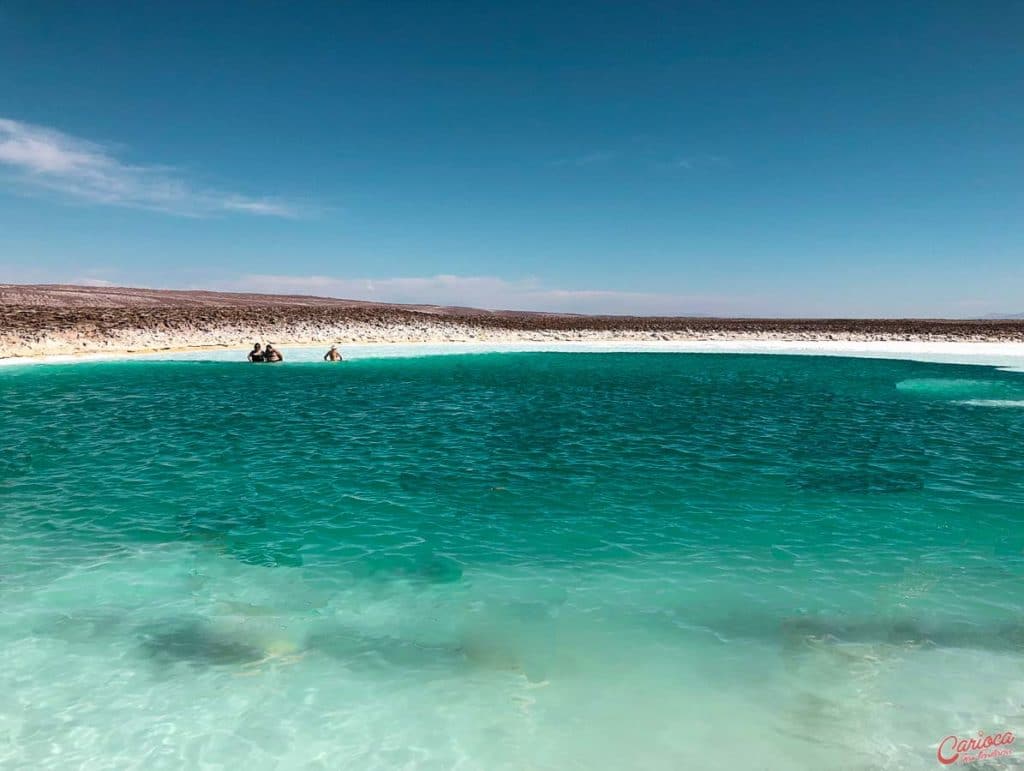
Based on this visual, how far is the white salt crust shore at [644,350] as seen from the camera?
45750 mm

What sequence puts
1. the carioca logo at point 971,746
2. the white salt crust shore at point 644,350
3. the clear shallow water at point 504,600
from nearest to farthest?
the carioca logo at point 971,746 → the clear shallow water at point 504,600 → the white salt crust shore at point 644,350

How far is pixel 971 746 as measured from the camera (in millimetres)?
5773

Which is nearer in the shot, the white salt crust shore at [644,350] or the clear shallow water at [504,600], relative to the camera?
the clear shallow water at [504,600]

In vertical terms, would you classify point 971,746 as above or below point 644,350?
below

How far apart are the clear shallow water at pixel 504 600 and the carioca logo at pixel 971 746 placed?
181 millimetres

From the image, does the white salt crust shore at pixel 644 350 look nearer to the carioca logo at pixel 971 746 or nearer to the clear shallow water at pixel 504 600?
the clear shallow water at pixel 504 600

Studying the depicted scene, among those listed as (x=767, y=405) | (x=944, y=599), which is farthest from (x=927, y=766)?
(x=767, y=405)

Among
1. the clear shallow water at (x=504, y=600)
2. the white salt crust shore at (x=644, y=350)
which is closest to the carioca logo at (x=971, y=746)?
the clear shallow water at (x=504, y=600)

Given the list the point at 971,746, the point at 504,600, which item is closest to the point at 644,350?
the point at 504,600

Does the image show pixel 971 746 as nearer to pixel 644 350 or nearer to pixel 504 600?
pixel 504 600

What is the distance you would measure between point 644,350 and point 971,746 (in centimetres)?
5726

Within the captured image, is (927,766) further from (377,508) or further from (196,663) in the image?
(377,508)

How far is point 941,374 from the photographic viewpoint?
39688 millimetres

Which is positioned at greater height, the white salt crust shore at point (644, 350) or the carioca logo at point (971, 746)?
the white salt crust shore at point (644, 350)
